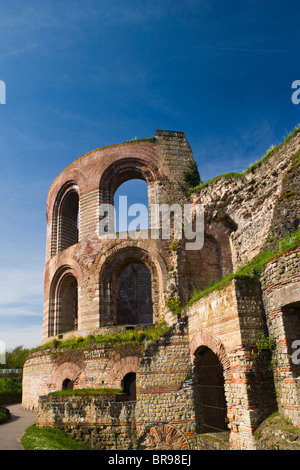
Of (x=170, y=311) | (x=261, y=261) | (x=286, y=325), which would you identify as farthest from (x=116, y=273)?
(x=286, y=325)

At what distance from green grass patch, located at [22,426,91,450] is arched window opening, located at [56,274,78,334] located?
21.3ft

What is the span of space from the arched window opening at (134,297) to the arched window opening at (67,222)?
4.67 metres

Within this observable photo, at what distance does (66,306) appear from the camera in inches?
693

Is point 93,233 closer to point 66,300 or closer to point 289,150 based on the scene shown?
point 66,300

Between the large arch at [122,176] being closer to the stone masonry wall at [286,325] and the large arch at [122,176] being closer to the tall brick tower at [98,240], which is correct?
the tall brick tower at [98,240]

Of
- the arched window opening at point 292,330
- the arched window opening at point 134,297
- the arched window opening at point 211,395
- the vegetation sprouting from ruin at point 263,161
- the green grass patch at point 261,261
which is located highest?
the vegetation sprouting from ruin at point 263,161

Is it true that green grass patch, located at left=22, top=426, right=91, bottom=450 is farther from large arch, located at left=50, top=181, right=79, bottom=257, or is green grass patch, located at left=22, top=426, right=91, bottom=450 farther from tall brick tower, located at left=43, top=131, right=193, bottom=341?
large arch, located at left=50, top=181, right=79, bottom=257

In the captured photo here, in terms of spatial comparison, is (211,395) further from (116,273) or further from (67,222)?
(67,222)

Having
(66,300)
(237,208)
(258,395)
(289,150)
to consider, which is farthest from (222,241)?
(66,300)

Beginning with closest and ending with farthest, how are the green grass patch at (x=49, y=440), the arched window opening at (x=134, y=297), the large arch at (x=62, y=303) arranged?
the green grass patch at (x=49, y=440) < the large arch at (x=62, y=303) < the arched window opening at (x=134, y=297)

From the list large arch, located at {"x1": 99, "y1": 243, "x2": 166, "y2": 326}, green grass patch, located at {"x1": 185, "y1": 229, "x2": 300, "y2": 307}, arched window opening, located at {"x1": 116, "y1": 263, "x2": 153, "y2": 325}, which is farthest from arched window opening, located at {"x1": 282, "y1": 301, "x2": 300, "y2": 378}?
arched window opening, located at {"x1": 116, "y1": 263, "x2": 153, "y2": 325}

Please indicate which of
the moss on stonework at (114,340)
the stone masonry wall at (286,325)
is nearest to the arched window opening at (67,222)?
the moss on stonework at (114,340)

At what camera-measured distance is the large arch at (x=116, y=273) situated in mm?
14590
